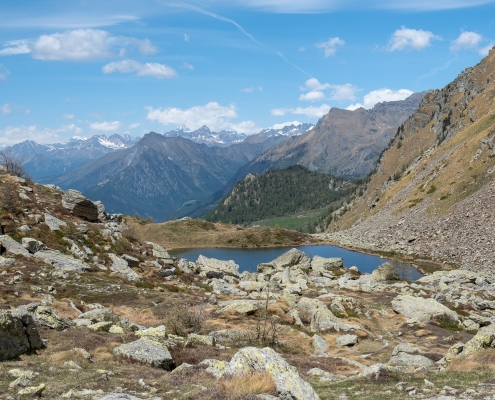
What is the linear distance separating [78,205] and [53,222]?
15.3m

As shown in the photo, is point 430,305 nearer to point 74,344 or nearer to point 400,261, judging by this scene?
point 74,344

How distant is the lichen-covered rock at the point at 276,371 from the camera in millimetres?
13828

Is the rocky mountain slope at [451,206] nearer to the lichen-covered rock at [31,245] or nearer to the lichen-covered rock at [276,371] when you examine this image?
the lichen-covered rock at [276,371]

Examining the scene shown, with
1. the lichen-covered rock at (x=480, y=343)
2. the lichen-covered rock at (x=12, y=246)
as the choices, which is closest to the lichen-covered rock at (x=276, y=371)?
the lichen-covered rock at (x=480, y=343)

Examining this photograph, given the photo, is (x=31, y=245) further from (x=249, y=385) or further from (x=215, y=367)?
(x=249, y=385)

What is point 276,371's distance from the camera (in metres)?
14.8

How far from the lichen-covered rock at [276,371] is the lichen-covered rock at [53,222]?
50669mm

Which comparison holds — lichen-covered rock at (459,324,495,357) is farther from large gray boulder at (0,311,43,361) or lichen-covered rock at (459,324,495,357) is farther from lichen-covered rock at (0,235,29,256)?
lichen-covered rock at (0,235,29,256)

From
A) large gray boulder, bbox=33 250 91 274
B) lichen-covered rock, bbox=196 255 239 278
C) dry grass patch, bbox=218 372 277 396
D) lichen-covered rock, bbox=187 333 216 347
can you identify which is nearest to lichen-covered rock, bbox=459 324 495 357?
dry grass patch, bbox=218 372 277 396

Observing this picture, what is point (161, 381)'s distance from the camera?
16.4 metres

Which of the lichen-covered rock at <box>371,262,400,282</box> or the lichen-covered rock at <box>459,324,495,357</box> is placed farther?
the lichen-covered rock at <box>371,262,400,282</box>

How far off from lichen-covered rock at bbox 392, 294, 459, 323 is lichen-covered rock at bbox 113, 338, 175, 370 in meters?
30.7

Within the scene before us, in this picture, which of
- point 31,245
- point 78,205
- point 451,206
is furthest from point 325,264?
point 31,245

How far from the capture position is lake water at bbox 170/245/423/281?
116531 millimetres
